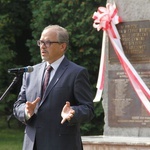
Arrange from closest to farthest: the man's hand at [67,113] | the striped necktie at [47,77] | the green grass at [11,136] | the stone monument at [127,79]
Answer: the man's hand at [67,113]
the striped necktie at [47,77]
the stone monument at [127,79]
the green grass at [11,136]

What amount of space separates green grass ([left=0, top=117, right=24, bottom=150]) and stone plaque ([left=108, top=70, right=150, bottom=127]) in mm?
6948

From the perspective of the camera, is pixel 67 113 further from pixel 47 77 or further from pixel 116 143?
pixel 116 143

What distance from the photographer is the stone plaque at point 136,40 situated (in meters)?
7.69

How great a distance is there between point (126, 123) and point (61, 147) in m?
3.42

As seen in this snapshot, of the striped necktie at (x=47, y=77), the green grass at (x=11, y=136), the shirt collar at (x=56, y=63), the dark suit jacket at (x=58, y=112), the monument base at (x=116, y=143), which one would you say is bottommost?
the green grass at (x=11, y=136)

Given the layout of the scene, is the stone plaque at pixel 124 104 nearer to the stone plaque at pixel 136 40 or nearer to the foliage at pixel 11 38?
the stone plaque at pixel 136 40

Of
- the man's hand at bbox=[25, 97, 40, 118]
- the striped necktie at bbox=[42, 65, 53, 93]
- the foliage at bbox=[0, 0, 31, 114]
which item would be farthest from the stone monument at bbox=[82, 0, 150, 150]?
the foliage at bbox=[0, 0, 31, 114]

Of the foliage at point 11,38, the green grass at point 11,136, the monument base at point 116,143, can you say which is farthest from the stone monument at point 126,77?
the foliage at point 11,38

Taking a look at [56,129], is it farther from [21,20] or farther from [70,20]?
[21,20]

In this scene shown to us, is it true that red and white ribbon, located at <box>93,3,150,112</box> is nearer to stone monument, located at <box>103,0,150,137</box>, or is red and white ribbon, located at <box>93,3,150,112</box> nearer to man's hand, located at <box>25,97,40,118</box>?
stone monument, located at <box>103,0,150,137</box>

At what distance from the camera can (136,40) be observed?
7762mm

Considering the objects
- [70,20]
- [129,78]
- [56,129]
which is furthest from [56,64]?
[70,20]

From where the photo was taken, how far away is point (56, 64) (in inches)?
181

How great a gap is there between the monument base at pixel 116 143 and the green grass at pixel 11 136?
7.31 metres
